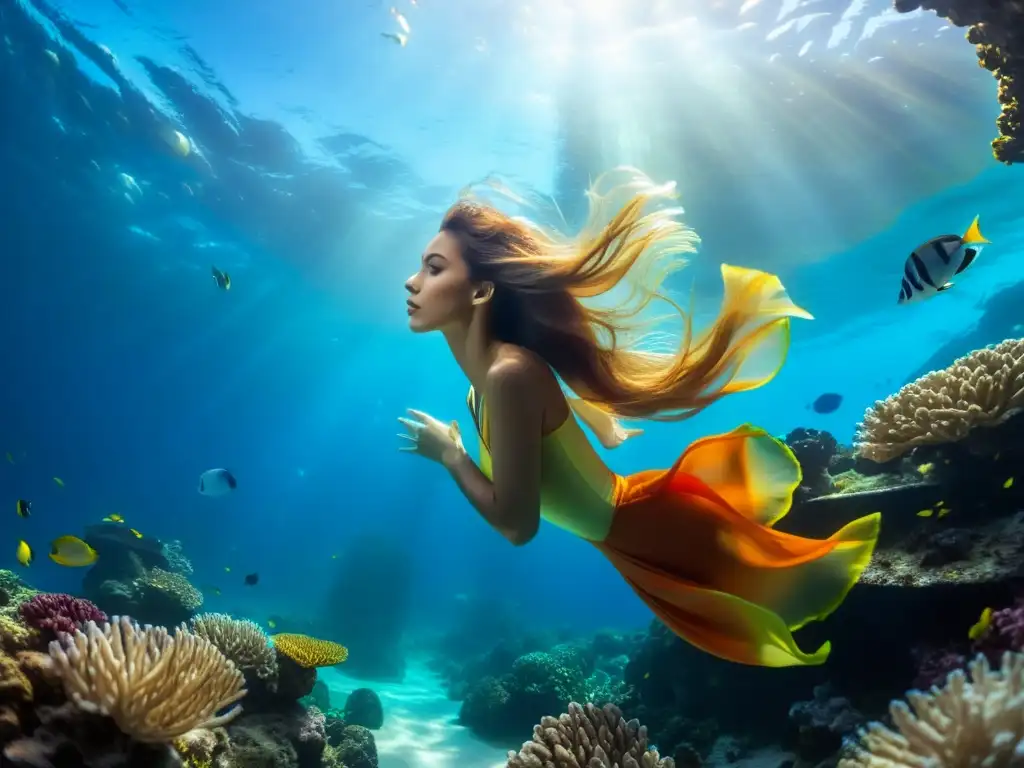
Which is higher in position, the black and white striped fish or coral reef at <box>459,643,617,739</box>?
the black and white striped fish

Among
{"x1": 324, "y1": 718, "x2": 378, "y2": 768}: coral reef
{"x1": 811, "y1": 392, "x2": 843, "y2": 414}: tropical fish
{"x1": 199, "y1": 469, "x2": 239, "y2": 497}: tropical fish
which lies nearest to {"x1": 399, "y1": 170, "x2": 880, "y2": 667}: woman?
{"x1": 324, "y1": 718, "x2": 378, "y2": 768}: coral reef

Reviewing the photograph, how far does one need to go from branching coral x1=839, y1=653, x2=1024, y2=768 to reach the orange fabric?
33 centimetres

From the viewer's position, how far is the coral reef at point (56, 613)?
9.91 ft

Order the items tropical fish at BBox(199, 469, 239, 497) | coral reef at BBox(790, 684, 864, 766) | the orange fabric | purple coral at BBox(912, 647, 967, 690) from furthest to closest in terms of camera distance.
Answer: tropical fish at BBox(199, 469, 239, 497)
coral reef at BBox(790, 684, 864, 766)
purple coral at BBox(912, 647, 967, 690)
the orange fabric

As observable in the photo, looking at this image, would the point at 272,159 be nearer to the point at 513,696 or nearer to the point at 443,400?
the point at 513,696

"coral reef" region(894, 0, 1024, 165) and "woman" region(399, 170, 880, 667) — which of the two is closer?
"woman" region(399, 170, 880, 667)

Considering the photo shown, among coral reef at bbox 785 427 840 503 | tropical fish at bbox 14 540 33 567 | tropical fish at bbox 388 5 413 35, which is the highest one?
tropical fish at bbox 388 5 413 35

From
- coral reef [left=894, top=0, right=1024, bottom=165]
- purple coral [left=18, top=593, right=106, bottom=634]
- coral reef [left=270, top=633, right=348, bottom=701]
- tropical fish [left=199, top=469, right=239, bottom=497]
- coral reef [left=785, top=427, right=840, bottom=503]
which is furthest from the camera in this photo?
tropical fish [left=199, top=469, right=239, bottom=497]

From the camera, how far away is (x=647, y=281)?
2.62 meters

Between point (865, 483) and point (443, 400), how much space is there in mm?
54492

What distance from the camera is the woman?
2.06 meters

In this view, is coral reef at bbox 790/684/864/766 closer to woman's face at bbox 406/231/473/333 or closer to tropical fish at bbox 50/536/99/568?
woman's face at bbox 406/231/473/333

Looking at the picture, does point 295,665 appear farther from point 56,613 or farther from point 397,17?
point 397,17

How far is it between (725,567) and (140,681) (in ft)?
8.21
